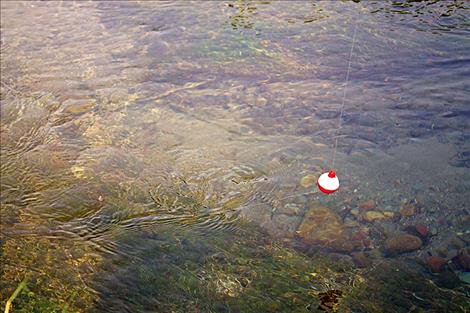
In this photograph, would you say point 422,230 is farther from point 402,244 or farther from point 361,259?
point 361,259

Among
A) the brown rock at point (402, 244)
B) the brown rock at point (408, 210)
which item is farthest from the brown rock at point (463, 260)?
the brown rock at point (408, 210)

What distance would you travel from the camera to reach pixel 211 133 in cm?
587

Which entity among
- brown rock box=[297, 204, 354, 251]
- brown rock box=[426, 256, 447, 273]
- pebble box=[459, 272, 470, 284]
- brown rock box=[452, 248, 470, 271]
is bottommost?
pebble box=[459, 272, 470, 284]

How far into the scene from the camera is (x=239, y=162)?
534cm

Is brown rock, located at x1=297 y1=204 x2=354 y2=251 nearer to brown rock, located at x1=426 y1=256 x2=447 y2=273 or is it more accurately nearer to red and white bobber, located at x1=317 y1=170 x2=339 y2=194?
red and white bobber, located at x1=317 y1=170 x2=339 y2=194

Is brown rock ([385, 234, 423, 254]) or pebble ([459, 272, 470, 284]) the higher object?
brown rock ([385, 234, 423, 254])

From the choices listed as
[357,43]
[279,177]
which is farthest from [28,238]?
[357,43]

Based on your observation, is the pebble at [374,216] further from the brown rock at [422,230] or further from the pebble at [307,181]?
the pebble at [307,181]

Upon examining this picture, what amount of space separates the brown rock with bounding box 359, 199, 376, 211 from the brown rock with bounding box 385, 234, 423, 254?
44 centimetres

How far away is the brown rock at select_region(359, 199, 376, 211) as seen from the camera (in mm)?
4613

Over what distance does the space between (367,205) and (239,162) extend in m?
1.57

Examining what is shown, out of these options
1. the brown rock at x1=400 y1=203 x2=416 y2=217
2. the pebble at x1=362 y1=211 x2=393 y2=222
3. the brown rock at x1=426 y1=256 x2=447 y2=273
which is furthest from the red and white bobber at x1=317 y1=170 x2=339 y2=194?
the brown rock at x1=426 y1=256 x2=447 y2=273

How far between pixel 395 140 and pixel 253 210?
2122 millimetres

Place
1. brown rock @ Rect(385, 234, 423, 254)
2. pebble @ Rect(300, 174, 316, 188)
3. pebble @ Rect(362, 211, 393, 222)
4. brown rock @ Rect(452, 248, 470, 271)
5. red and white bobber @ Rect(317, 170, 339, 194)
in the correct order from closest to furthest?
1. brown rock @ Rect(452, 248, 470, 271)
2. brown rock @ Rect(385, 234, 423, 254)
3. red and white bobber @ Rect(317, 170, 339, 194)
4. pebble @ Rect(362, 211, 393, 222)
5. pebble @ Rect(300, 174, 316, 188)
